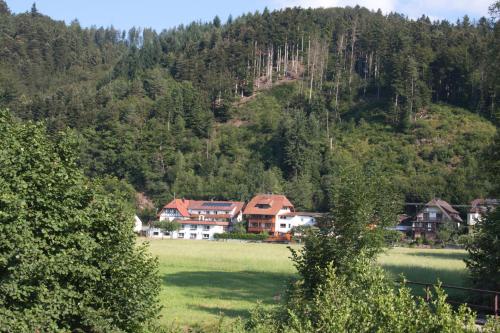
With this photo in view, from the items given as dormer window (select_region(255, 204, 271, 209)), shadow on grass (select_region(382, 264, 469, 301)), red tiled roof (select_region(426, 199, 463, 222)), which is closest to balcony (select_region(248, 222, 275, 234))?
dormer window (select_region(255, 204, 271, 209))

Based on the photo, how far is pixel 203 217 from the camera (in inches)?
4779

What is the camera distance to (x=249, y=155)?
450 ft

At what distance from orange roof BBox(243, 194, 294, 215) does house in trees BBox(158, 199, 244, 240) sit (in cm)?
427

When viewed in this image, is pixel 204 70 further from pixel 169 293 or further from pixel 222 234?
pixel 169 293

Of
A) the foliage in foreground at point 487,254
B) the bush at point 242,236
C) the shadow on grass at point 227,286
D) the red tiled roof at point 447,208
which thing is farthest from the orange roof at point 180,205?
the foliage in foreground at point 487,254

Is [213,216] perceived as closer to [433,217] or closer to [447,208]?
[433,217]

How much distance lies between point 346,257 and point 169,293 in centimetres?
1355

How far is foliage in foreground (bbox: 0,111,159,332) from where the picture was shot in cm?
1377

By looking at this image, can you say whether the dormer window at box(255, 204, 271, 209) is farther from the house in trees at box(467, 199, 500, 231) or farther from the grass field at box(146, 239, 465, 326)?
the house in trees at box(467, 199, 500, 231)

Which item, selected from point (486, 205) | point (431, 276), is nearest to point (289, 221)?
point (431, 276)

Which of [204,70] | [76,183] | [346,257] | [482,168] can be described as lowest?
[346,257]

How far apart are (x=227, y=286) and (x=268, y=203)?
80.2 m

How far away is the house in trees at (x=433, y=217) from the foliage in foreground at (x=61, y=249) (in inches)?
3539

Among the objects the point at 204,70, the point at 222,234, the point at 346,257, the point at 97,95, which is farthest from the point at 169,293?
the point at 204,70
